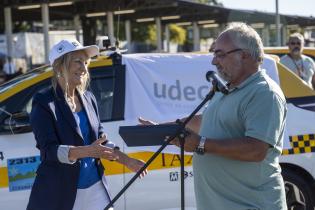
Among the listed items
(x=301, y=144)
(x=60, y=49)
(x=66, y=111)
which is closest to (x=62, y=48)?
(x=60, y=49)

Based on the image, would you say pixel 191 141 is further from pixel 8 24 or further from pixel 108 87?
pixel 8 24

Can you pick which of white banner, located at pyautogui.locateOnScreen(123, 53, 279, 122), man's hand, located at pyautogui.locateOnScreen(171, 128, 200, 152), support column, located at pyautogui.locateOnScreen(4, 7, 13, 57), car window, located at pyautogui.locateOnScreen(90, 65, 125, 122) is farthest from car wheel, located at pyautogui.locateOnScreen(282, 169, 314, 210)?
support column, located at pyautogui.locateOnScreen(4, 7, 13, 57)

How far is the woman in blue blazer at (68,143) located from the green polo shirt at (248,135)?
26.1 inches

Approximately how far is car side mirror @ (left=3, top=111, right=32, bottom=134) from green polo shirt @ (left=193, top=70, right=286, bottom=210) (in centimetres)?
242

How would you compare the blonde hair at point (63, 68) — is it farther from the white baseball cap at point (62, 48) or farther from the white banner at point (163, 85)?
the white banner at point (163, 85)

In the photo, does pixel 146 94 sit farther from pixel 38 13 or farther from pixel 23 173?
pixel 38 13

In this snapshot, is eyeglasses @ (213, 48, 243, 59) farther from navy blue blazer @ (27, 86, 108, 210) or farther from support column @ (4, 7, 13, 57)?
support column @ (4, 7, 13, 57)

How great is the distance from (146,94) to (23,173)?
3.98 ft

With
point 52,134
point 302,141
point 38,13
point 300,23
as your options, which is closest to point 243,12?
point 300,23

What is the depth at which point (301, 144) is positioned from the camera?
5348 millimetres

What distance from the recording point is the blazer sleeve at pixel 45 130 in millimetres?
3227

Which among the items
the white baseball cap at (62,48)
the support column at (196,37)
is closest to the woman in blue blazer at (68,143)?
the white baseball cap at (62,48)

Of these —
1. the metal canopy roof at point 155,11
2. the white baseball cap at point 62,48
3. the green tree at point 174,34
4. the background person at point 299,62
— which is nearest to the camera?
the white baseball cap at point 62,48

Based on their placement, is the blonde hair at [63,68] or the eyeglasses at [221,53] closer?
the eyeglasses at [221,53]
